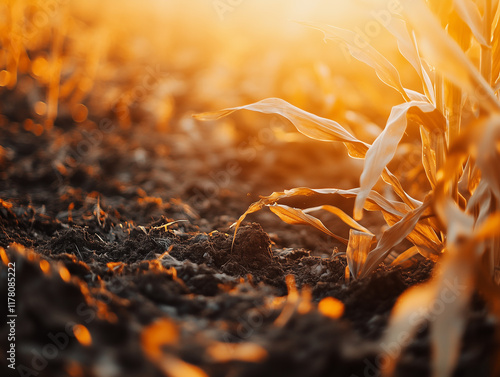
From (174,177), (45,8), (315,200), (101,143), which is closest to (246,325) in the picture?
(315,200)

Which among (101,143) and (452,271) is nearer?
(452,271)

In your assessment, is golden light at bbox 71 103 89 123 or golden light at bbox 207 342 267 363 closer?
golden light at bbox 207 342 267 363

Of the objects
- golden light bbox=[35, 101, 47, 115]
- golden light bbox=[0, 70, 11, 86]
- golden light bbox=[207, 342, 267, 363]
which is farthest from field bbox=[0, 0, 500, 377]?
golden light bbox=[0, 70, 11, 86]

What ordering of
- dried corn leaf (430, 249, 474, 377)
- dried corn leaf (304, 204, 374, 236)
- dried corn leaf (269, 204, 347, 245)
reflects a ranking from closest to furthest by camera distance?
dried corn leaf (430, 249, 474, 377) → dried corn leaf (304, 204, 374, 236) → dried corn leaf (269, 204, 347, 245)

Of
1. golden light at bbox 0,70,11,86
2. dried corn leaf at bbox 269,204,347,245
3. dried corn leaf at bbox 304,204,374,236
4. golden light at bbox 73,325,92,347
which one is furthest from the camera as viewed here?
golden light at bbox 0,70,11,86

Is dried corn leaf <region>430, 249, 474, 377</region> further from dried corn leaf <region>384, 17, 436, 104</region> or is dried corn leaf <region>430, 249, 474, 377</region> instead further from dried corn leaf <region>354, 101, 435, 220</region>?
dried corn leaf <region>384, 17, 436, 104</region>

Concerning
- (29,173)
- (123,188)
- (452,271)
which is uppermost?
(452,271)

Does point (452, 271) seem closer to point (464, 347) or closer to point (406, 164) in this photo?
point (464, 347)

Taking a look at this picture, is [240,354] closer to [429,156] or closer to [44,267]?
[44,267]
